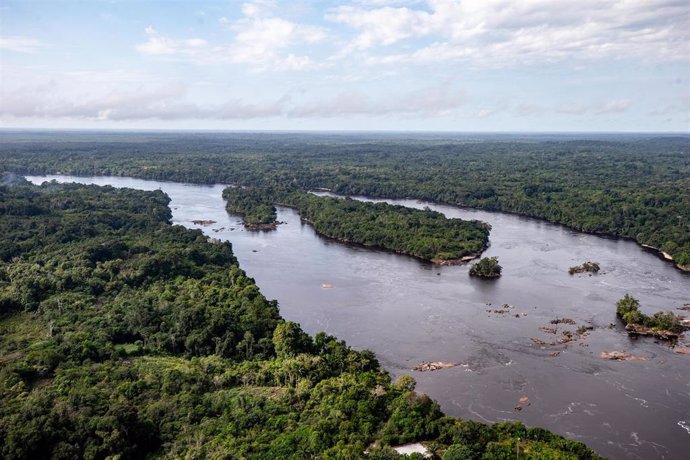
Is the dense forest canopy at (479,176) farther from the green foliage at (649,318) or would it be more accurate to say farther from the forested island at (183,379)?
the forested island at (183,379)


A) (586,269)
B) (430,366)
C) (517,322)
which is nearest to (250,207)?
(586,269)

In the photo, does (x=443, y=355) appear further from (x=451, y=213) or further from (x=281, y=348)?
(x=451, y=213)

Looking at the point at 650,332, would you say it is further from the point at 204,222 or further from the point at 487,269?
the point at 204,222

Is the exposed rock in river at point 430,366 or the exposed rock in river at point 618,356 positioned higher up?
the exposed rock in river at point 618,356

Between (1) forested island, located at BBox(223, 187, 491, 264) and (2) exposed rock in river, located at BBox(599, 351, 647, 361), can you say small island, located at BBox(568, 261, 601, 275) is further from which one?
(2) exposed rock in river, located at BBox(599, 351, 647, 361)

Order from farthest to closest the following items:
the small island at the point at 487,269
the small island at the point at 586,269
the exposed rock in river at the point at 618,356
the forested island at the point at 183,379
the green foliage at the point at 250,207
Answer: the green foliage at the point at 250,207, the small island at the point at 586,269, the small island at the point at 487,269, the exposed rock in river at the point at 618,356, the forested island at the point at 183,379

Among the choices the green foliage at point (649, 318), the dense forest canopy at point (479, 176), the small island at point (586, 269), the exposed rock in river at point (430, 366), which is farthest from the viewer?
the dense forest canopy at point (479, 176)

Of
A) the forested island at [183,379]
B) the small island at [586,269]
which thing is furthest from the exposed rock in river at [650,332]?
the forested island at [183,379]

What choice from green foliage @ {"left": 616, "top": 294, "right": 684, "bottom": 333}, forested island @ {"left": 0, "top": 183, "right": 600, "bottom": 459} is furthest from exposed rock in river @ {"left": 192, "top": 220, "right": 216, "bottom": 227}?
green foliage @ {"left": 616, "top": 294, "right": 684, "bottom": 333}
